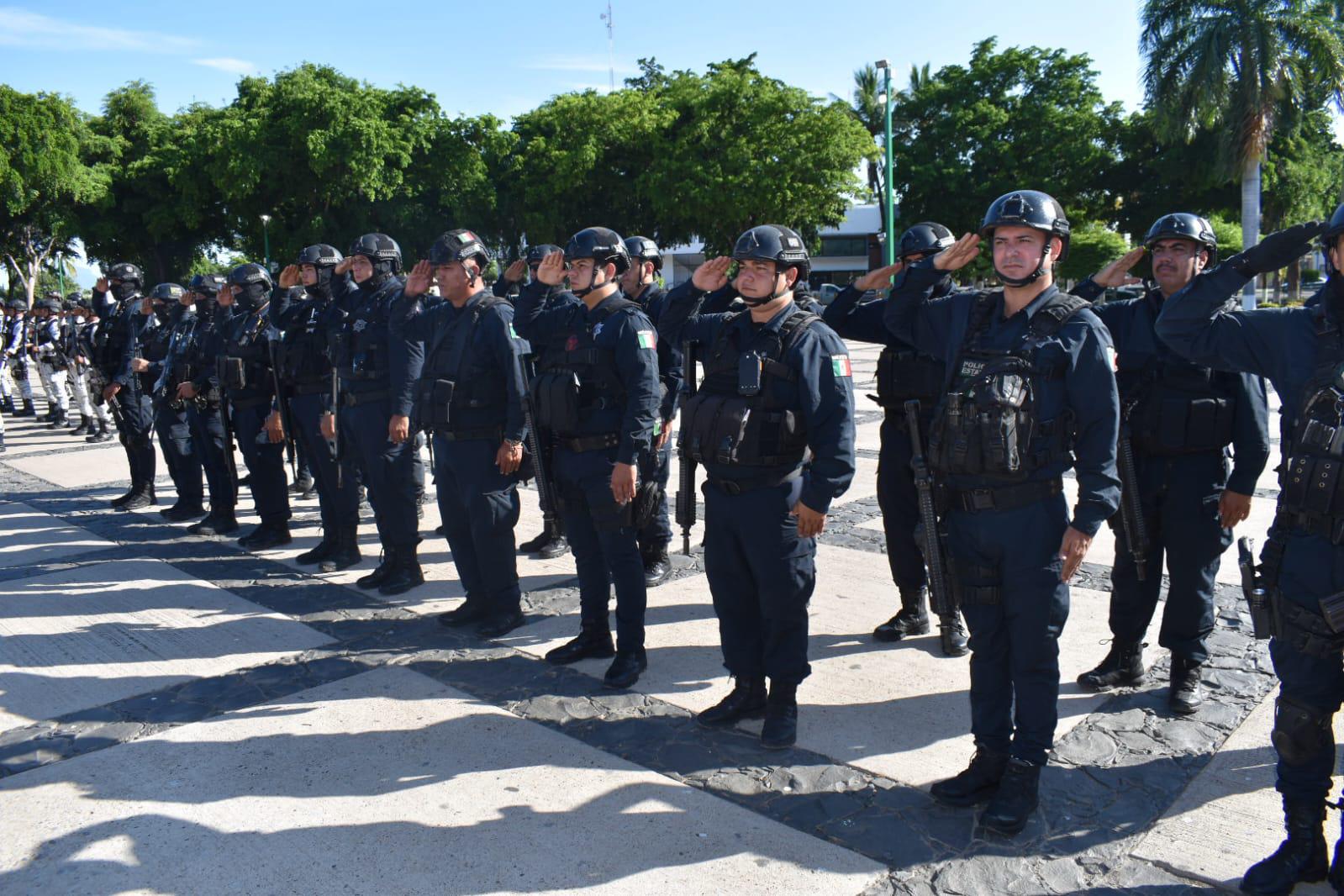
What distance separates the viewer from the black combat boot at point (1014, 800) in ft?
10.3

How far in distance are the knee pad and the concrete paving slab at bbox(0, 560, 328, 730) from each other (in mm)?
4405

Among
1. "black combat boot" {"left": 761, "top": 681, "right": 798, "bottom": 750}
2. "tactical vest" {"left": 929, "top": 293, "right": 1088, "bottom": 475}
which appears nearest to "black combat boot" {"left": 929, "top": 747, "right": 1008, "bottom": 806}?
"black combat boot" {"left": 761, "top": 681, "right": 798, "bottom": 750}

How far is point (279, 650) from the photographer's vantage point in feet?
16.8

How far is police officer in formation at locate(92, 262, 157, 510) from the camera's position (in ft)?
29.3

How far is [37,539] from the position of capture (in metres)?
7.92

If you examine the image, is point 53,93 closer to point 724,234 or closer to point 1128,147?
point 724,234

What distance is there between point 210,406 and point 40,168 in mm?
29678

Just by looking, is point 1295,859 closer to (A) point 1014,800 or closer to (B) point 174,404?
(A) point 1014,800

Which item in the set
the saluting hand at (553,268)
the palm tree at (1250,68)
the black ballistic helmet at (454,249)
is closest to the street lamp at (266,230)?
the palm tree at (1250,68)

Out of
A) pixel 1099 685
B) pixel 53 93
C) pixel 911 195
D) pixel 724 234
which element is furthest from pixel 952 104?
pixel 1099 685

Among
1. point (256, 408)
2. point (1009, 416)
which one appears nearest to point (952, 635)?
point (1009, 416)

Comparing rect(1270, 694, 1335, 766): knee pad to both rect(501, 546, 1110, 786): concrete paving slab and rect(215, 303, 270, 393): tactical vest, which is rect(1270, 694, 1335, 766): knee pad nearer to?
rect(501, 546, 1110, 786): concrete paving slab

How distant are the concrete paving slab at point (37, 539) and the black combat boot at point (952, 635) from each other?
651 centimetres

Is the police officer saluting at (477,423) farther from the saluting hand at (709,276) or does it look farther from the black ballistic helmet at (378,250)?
the saluting hand at (709,276)
